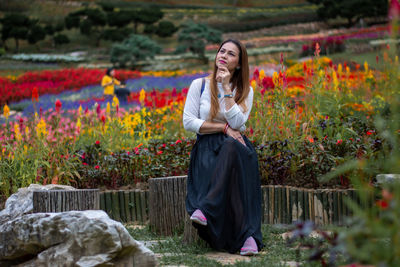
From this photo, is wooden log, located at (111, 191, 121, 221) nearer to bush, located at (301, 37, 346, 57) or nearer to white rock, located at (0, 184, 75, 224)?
white rock, located at (0, 184, 75, 224)

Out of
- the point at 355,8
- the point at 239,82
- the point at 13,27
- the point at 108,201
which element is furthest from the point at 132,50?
the point at 239,82

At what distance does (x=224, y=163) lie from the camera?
339 centimetres

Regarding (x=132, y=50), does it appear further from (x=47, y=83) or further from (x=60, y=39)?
(x=60, y=39)

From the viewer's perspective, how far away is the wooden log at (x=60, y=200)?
359cm

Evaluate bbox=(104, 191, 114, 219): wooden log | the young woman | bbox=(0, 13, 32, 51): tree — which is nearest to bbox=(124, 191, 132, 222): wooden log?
bbox=(104, 191, 114, 219): wooden log

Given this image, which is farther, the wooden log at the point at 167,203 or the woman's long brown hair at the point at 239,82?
the wooden log at the point at 167,203

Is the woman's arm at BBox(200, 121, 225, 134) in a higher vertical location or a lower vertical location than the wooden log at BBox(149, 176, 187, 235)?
higher

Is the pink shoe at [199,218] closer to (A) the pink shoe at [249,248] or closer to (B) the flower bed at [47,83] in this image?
(A) the pink shoe at [249,248]

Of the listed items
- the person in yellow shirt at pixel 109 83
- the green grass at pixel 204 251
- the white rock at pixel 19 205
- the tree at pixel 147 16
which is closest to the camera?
the green grass at pixel 204 251

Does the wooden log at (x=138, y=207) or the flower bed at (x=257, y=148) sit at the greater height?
the flower bed at (x=257, y=148)

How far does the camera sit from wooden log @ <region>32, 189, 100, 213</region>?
359cm

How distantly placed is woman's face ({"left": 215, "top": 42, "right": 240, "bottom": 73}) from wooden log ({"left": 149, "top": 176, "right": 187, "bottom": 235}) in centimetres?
94

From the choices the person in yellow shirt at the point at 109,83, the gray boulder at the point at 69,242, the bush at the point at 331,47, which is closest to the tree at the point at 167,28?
the bush at the point at 331,47

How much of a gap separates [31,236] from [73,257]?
27 centimetres
